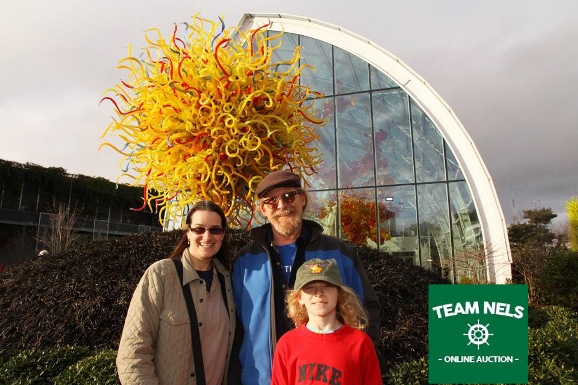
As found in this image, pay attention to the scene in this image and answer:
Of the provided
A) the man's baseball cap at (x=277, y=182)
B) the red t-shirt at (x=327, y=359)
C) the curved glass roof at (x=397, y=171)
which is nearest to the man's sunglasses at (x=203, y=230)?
the man's baseball cap at (x=277, y=182)

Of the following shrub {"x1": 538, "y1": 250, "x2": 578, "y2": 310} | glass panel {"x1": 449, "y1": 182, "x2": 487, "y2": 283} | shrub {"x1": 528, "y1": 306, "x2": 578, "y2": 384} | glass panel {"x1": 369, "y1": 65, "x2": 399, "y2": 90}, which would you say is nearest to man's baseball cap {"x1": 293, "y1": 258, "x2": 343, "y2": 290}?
shrub {"x1": 528, "y1": 306, "x2": 578, "y2": 384}

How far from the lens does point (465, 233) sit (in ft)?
41.4

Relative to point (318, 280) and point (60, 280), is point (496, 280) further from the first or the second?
point (318, 280)

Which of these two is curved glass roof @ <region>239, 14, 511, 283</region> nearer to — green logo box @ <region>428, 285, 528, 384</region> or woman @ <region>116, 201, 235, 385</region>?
woman @ <region>116, 201, 235, 385</region>

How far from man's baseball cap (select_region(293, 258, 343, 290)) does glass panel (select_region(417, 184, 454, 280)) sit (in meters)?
11.2

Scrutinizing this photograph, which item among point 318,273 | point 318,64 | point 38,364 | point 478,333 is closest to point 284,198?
point 318,273

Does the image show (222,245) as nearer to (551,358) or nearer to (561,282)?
(551,358)

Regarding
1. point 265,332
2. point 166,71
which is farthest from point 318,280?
point 166,71

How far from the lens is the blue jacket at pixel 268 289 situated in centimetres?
234

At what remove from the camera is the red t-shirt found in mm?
1924

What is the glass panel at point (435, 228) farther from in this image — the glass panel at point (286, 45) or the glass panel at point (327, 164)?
the glass panel at point (286, 45)

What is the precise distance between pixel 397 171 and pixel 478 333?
11341 mm

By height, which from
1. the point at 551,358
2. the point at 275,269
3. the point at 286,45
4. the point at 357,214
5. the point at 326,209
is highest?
the point at 286,45

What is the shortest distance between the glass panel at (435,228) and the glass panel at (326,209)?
2.43m
